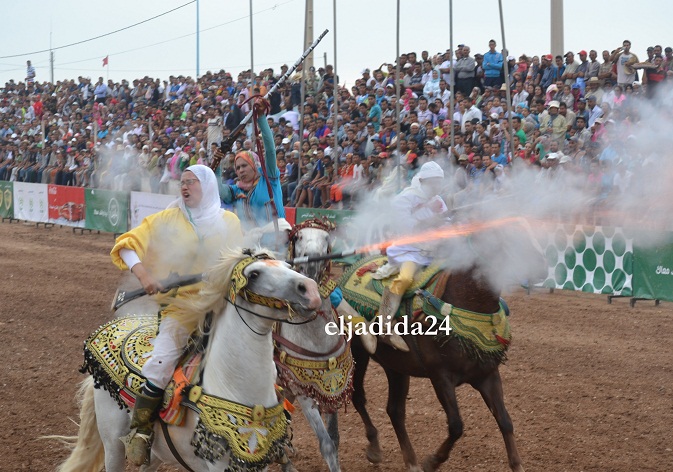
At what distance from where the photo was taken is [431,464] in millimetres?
7191

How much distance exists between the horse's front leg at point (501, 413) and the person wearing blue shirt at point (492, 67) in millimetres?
13524

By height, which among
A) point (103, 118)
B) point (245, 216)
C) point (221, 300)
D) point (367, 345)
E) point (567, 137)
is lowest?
point (367, 345)

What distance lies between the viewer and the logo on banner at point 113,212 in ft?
82.0

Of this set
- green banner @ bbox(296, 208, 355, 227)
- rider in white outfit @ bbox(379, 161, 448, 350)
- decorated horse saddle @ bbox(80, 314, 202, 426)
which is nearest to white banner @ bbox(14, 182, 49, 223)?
green banner @ bbox(296, 208, 355, 227)

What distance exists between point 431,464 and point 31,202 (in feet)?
82.2

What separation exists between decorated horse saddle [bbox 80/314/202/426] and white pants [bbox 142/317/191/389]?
0.17 feet

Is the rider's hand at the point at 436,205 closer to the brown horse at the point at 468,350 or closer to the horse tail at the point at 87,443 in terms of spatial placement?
the brown horse at the point at 468,350

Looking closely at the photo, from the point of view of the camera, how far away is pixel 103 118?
34.1m

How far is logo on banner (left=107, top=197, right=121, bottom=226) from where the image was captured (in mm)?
24984

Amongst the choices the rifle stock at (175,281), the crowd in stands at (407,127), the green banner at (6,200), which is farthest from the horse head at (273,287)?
the green banner at (6,200)

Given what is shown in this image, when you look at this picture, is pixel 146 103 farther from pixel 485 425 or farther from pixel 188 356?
pixel 188 356

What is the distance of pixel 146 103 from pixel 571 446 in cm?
2786

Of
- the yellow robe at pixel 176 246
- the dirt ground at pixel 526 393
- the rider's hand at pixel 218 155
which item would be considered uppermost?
the rider's hand at pixel 218 155

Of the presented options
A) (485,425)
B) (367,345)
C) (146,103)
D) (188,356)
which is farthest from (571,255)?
(146,103)
